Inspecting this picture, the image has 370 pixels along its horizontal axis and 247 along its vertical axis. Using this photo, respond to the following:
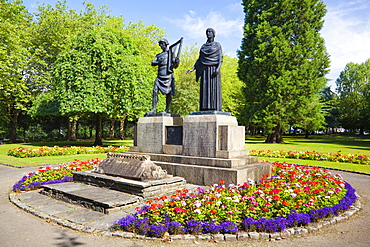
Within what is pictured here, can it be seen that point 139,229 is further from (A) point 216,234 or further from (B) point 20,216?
(B) point 20,216

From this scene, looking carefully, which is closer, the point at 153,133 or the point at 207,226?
the point at 207,226

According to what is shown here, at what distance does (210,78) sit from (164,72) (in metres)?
2.10

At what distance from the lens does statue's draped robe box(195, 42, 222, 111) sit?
372 inches

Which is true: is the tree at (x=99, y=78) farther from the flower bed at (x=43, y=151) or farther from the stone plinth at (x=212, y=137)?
the stone plinth at (x=212, y=137)

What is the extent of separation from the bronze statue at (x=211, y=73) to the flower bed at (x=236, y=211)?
3380mm

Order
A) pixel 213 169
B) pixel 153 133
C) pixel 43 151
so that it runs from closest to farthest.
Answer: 1. pixel 213 169
2. pixel 153 133
3. pixel 43 151

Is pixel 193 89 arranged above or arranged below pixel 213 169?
above

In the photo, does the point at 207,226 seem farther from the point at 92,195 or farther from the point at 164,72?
the point at 164,72

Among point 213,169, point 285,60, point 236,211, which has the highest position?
point 285,60

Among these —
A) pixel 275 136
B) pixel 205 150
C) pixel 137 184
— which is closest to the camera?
pixel 137 184

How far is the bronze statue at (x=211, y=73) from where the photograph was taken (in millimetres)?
9430

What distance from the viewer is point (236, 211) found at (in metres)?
5.48

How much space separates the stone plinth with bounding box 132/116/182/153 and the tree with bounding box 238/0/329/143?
2120 cm

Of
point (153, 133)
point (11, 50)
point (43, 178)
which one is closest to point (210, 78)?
point (153, 133)
